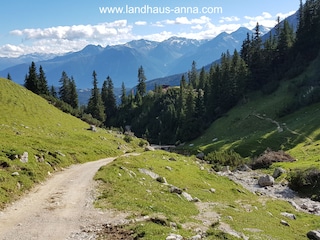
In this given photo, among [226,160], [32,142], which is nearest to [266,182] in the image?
[226,160]

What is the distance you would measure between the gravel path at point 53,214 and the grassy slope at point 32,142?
1.50m

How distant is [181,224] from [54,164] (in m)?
18.9

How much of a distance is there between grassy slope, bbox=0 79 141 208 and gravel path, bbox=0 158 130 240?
1504 millimetres

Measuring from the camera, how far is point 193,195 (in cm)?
2972

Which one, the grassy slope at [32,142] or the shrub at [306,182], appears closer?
the grassy slope at [32,142]

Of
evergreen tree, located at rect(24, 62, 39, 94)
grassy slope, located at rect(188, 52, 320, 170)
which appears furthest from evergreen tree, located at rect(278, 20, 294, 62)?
evergreen tree, located at rect(24, 62, 39, 94)

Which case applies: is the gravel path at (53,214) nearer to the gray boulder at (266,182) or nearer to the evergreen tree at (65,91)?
the gray boulder at (266,182)

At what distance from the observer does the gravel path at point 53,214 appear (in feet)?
57.1

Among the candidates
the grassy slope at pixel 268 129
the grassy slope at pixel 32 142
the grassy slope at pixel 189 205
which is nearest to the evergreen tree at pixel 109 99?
the grassy slope at pixel 268 129

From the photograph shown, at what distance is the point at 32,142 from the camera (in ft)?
125

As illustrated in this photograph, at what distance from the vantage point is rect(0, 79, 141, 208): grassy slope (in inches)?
1056

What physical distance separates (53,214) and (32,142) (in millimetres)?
19559

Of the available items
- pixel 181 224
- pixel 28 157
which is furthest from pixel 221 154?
pixel 181 224

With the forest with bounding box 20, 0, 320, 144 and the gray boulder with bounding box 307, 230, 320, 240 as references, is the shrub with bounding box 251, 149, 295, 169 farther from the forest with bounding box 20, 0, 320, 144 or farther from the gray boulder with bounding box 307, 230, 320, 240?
the forest with bounding box 20, 0, 320, 144
